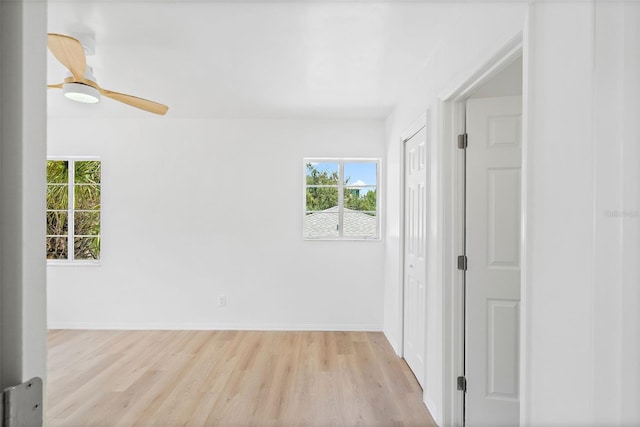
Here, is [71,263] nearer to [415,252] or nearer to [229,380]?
[229,380]

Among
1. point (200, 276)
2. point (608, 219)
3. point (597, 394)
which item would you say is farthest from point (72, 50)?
point (200, 276)

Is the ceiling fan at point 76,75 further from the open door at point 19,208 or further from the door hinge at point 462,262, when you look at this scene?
the door hinge at point 462,262

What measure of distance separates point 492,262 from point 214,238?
3094 mm

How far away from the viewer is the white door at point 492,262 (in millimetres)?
2129

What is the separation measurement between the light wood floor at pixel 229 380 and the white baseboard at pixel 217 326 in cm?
13

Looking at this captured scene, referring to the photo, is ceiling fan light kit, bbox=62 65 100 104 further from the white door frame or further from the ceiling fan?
the white door frame

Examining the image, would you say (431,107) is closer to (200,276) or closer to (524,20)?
(524,20)

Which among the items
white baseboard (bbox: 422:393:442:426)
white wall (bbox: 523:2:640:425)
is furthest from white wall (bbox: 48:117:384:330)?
white wall (bbox: 523:2:640:425)

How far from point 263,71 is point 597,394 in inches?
108

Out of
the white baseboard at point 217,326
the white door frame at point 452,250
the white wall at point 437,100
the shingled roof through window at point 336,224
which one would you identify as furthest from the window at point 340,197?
the white door frame at point 452,250

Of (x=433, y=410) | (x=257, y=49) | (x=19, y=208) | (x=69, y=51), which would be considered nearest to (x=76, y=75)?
(x=69, y=51)

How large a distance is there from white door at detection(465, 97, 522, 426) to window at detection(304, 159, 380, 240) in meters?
2.10

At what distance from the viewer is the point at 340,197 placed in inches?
168

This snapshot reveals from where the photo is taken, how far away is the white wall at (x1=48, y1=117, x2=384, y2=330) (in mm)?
4176
